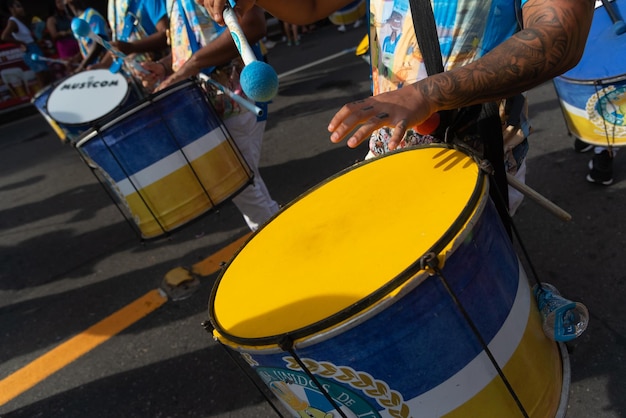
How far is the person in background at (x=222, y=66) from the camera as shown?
2467mm

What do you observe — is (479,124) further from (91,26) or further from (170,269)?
(91,26)

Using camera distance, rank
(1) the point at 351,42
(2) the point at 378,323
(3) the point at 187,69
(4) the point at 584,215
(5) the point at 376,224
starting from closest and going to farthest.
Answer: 1. (2) the point at 378,323
2. (5) the point at 376,224
3. (3) the point at 187,69
4. (4) the point at 584,215
5. (1) the point at 351,42

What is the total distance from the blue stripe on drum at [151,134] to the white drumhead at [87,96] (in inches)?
33.3

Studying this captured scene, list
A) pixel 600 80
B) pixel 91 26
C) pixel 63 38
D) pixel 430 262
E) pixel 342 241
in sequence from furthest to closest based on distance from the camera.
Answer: pixel 63 38 → pixel 91 26 → pixel 600 80 → pixel 342 241 → pixel 430 262

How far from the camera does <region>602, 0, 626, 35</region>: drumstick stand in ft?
7.64

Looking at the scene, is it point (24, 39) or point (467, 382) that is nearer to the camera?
point (467, 382)

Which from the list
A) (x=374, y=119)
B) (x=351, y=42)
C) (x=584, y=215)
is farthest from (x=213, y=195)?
(x=351, y=42)

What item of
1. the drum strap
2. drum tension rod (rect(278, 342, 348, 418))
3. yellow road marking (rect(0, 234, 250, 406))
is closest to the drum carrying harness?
the drum strap

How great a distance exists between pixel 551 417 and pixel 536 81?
0.78m

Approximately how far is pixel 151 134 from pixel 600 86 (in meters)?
2.17

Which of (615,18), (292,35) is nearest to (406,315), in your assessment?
(615,18)

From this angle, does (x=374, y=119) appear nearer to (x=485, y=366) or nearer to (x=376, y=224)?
(x=376, y=224)

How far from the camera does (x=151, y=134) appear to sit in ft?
7.93

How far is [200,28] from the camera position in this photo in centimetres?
257
